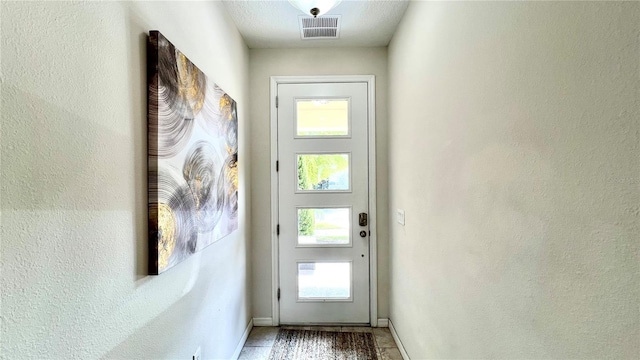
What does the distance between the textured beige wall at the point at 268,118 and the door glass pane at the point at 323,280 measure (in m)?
0.30

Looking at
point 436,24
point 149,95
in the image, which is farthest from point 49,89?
point 436,24

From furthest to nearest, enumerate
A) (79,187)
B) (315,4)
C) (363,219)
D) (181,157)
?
1. (363,219)
2. (315,4)
3. (181,157)
4. (79,187)

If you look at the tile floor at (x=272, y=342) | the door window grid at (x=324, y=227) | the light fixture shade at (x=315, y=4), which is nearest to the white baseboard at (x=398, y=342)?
the tile floor at (x=272, y=342)

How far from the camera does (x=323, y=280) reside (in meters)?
2.56

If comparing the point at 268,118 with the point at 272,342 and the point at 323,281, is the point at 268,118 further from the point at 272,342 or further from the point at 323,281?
the point at 272,342

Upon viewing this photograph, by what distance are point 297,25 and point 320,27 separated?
0.18 m

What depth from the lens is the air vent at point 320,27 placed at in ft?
6.75

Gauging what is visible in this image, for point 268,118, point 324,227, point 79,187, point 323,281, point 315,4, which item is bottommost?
point 323,281

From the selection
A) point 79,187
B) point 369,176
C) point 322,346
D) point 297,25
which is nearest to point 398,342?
point 322,346

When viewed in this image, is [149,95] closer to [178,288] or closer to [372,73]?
[178,288]

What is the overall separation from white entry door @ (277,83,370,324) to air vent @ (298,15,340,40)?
15.6 inches

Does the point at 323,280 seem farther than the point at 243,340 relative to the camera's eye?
Yes

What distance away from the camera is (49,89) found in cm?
68

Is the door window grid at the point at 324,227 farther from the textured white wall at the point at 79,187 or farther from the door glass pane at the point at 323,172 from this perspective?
the textured white wall at the point at 79,187
